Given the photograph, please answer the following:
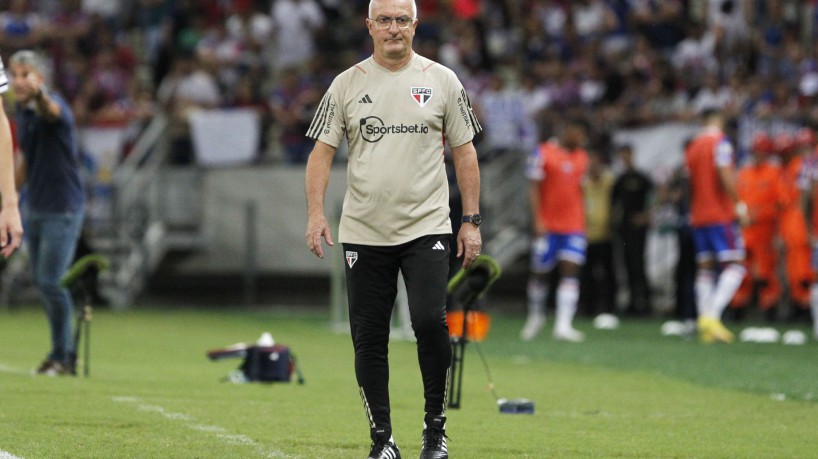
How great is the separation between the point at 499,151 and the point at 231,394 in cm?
Answer: 1308

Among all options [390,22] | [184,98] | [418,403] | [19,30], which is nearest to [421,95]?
[390,22]

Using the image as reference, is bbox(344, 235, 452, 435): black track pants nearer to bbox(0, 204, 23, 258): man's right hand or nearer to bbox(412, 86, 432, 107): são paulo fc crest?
bbox(412, 86, 432, 107): são paulo fc crest

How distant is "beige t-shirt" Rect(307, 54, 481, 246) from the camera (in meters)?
7.18

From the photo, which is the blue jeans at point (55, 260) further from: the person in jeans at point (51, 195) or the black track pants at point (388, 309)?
the black track pants at point (388, 309)

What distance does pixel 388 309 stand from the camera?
727 cm

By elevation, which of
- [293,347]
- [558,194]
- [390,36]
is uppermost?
[390,36]

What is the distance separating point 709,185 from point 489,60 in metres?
9.34

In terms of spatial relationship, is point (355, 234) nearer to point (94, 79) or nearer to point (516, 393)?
point (516, 393)

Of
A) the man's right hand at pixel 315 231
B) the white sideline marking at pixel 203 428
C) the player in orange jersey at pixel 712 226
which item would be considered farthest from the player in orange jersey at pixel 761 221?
the man's right hand at pixel 315 231

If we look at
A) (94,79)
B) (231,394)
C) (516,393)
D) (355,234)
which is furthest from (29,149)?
(94,79)

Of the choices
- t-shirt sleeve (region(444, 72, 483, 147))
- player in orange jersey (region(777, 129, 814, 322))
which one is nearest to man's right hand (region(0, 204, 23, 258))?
t-shirt sleeve (region(444, 72, 483, 147))

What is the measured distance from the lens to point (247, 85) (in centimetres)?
2489

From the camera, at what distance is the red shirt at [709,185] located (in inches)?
652

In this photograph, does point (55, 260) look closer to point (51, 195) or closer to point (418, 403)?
point (51, 195)
